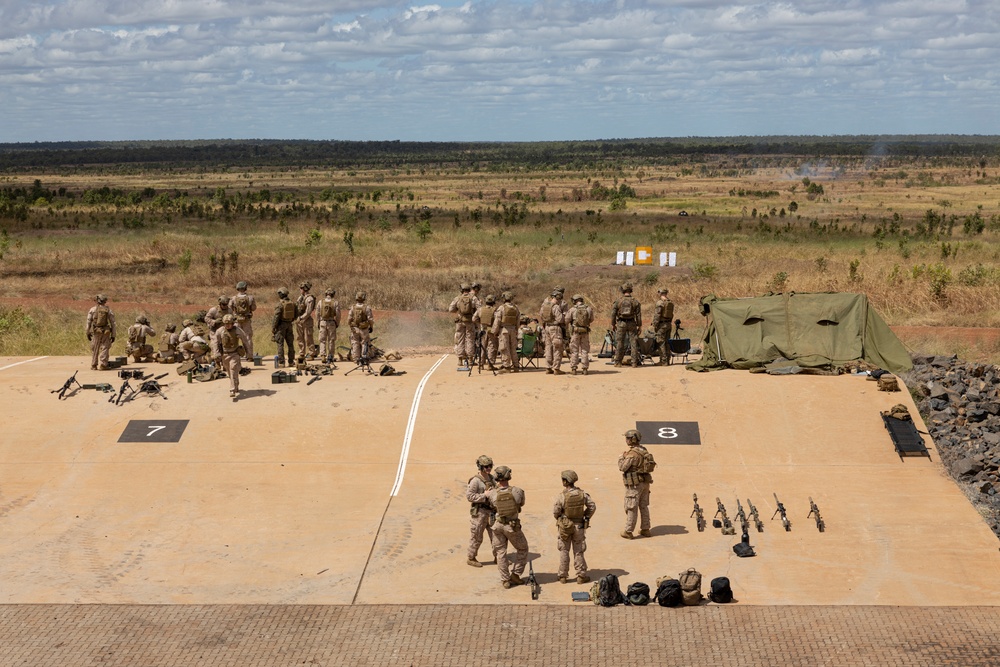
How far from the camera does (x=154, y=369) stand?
24609 millimetres

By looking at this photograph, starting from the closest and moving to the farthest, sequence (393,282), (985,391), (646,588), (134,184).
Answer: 1. (646,588)
2. (985,391)
3. (393,282)
4. (134,184)

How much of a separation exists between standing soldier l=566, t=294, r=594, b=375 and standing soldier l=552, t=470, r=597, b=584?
7.92 m

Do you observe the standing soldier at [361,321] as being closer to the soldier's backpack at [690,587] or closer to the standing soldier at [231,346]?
the standing soldier at [231,346]

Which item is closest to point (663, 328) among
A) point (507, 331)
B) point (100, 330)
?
point (507, 331)

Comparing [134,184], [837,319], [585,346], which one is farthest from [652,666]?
[134,184]

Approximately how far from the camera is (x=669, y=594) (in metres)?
14.7

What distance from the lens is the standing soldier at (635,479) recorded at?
53.6 ft

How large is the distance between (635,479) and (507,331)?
7438 millimetres

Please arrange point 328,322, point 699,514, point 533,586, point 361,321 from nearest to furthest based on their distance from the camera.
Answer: point 533,586, point 699,514, point 361,321, point 328,322

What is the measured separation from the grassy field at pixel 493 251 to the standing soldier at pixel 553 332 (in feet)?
29.4

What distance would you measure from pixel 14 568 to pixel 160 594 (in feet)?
7.84

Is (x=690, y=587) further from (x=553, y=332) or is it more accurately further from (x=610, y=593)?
(x=553, y=332)

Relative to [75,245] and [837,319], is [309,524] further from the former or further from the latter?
[75,245]

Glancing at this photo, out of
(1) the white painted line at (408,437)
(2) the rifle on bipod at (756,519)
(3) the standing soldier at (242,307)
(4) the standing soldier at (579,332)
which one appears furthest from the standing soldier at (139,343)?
(2) the rifle on bipod at (756,519)
